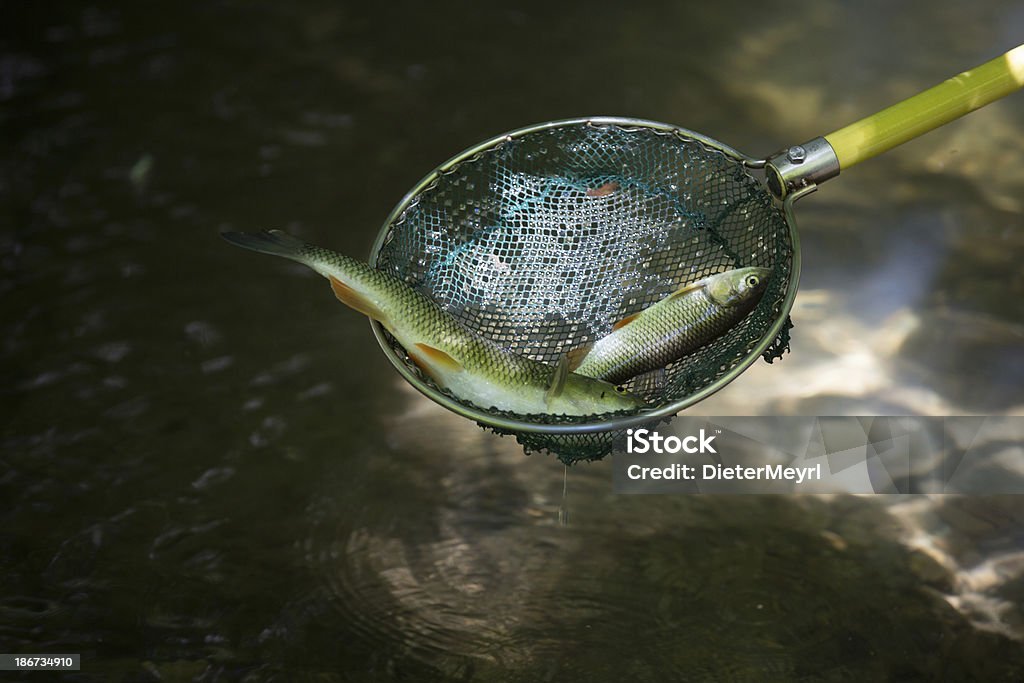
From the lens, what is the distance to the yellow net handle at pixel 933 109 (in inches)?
81.8

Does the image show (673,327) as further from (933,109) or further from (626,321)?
(933,109)

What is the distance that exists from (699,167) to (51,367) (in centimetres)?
195

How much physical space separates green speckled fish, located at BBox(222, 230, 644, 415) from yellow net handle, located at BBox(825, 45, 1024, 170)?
0.64 meters

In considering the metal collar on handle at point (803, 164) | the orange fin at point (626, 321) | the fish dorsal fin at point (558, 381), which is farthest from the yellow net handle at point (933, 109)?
the fish dorsal fin at point (558, 381)

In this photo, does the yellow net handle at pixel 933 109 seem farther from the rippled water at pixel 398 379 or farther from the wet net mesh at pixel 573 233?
the rippled water at pixel 398 379

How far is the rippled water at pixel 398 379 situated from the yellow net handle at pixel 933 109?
125 centimetres

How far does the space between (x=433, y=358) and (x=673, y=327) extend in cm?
51

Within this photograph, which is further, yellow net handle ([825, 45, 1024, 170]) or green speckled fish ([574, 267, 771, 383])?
green speckled fish ([574, 267, 771, 383])

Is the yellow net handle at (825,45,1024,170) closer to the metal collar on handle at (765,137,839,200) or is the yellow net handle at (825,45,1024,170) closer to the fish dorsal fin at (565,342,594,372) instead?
the metal collar on handle at (765,137,839,200)

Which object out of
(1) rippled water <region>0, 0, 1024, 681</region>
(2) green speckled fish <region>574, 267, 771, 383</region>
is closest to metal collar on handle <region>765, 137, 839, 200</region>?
(2) green speckled fish <region>574, 267, 771, 383</region>

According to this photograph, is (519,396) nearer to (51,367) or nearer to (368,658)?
(368,658)

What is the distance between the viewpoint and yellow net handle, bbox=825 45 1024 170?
2078 millimetres

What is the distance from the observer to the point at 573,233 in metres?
2.67

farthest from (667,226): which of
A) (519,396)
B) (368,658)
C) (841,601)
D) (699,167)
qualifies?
(368,658)
